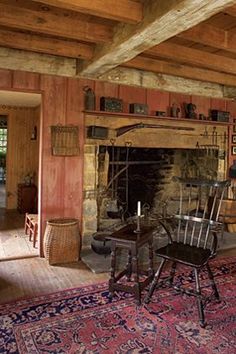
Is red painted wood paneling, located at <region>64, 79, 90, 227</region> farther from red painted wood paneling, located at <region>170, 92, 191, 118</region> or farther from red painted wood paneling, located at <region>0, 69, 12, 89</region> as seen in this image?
red painted wood paneling, located at <region>170, 92, 191, 118</region>

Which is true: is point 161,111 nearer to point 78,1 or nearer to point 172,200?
point 172,200

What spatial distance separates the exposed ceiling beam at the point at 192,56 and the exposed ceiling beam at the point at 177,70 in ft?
1.30

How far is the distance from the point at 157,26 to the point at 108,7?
0.38m

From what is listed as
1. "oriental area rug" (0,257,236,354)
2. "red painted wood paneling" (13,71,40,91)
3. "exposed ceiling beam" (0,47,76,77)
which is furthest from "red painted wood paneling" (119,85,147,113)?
"oriental area rug" (0,257,236,354)

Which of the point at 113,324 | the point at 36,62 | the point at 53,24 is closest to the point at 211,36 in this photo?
the point at 53,24

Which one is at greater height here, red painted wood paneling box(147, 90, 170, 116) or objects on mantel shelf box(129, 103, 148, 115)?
red painted wood paneling box(147, 90, 170, 116)

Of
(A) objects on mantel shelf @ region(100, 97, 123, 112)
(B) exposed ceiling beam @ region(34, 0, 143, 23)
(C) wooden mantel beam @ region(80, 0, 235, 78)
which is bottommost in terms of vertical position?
(A) objects on mantel shelf @ region(100, 97, 123, 112)

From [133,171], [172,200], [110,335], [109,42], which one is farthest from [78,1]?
[172,200]

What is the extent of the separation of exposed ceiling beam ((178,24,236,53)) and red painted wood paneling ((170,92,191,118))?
4.80 ft

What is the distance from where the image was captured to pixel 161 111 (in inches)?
167

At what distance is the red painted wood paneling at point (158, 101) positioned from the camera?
4180mm

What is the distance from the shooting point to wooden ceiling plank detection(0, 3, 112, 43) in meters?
2.40

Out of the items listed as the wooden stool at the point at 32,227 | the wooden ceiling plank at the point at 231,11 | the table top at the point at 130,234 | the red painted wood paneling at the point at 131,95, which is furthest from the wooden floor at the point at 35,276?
the wooden ceiling plank at the point at 231,11

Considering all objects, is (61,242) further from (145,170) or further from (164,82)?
(164,82)
